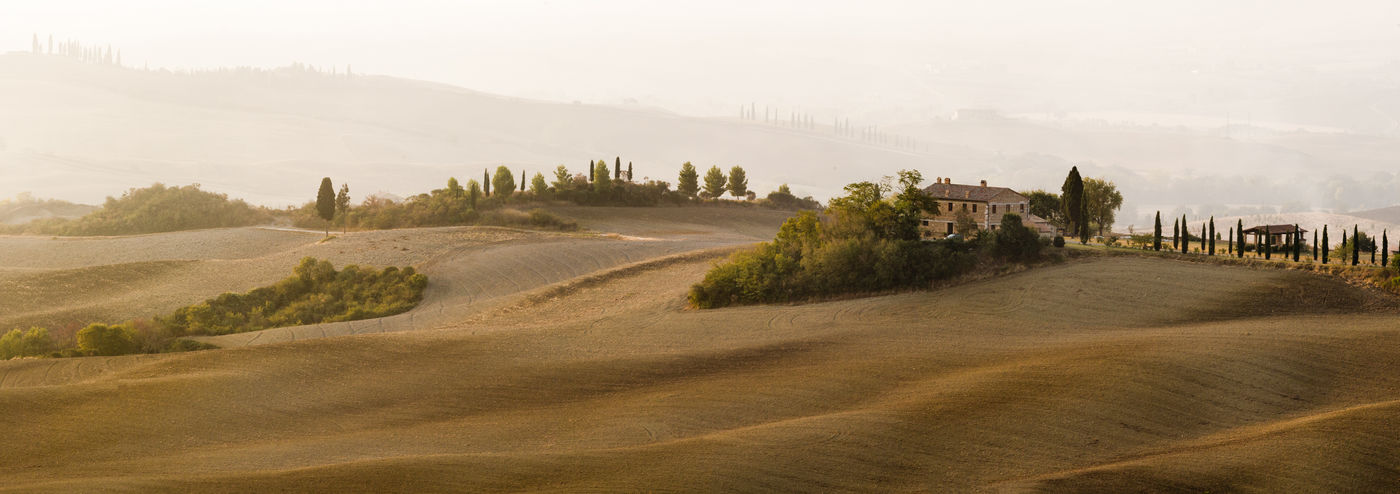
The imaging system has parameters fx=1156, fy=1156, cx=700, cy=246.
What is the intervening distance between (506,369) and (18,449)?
52.5 feet

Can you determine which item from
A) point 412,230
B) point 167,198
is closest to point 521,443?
point 412,230

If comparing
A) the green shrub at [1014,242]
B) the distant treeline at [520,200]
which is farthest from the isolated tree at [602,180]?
the green shrub at [1014,242]

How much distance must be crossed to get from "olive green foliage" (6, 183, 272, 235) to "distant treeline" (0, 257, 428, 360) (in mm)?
28560

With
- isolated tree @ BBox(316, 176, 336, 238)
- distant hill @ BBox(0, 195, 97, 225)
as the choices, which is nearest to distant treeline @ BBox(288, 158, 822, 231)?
isolated tree @ BBox(316, 176, 336, 238)

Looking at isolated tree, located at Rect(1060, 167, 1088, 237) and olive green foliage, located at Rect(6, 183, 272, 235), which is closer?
isolated tree, located at Rect(1060, 167, 1088, 237)

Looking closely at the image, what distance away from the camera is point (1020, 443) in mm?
32719

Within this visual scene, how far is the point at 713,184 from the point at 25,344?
240 feet

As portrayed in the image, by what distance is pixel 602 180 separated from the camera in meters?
104

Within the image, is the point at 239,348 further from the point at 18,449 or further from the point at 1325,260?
the point at 1325,260

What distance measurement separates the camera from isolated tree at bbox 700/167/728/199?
11534 centimetres

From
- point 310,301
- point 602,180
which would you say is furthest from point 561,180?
point 310,301

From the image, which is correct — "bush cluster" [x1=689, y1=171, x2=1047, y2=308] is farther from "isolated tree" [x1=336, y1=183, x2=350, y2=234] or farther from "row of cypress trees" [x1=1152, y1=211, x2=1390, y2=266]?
"isolated tree" [x1=336, y1=183, x2=350, y2=234]

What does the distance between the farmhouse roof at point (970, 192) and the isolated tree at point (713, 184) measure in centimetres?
5128

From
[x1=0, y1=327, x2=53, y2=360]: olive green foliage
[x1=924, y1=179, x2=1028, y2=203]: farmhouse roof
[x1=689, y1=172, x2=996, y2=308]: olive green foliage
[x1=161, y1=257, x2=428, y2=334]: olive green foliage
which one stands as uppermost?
[x1=924, y1=179, x2=1028, y2=203]: farmhouse roof
